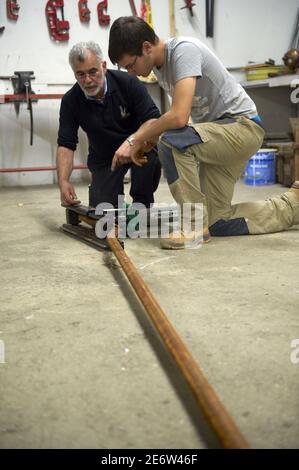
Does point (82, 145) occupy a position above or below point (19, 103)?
below

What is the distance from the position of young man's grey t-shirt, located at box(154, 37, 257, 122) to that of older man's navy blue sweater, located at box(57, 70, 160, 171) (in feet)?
0.86

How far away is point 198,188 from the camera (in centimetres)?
189

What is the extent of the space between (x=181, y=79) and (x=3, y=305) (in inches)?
38.8

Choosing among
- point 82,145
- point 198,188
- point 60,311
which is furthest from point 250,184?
point 60,311

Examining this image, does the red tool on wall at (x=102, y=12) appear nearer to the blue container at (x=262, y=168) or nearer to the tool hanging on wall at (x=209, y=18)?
the tool hanging on wall at (x=209, y=18)

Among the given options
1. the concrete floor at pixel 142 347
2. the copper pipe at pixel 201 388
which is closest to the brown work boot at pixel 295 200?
the concrete floor at pixel 142 347

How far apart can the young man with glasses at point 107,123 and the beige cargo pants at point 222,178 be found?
0.26 m

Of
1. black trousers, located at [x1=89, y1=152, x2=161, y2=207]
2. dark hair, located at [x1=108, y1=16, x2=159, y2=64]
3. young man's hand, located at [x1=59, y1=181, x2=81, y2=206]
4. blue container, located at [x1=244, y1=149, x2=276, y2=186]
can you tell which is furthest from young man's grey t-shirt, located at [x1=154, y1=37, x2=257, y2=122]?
blue container, located at [x1=244, y1=149, x2=276, y2=186]

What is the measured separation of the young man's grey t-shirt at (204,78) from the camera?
173cm

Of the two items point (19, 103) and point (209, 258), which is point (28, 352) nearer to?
point (209, 258)

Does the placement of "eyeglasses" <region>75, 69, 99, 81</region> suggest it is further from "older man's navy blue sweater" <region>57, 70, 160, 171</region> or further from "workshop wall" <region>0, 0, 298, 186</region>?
"workshop wall" <region>0, 0, 298, 186</region>

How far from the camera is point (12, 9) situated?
3.96m

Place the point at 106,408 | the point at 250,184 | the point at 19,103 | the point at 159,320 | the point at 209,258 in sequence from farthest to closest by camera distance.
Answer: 1. the point at 19,103
2. the point at 250,184
3. the point at 209,258
4. the point at 159,320
5. the point at 106,408

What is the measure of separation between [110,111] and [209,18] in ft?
9.20
